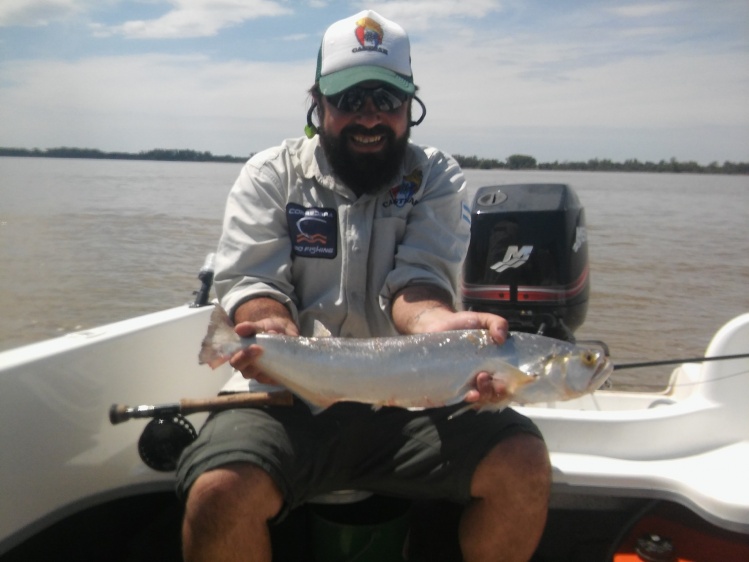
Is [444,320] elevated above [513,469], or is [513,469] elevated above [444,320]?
[444,320]

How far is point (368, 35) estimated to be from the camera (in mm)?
3180

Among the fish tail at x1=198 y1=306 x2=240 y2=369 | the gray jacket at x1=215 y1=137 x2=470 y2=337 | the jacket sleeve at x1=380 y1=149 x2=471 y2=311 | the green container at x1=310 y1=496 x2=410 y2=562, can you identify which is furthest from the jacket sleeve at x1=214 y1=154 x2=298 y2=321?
the green container at x1=310 y1=496 x2=410 y2=562

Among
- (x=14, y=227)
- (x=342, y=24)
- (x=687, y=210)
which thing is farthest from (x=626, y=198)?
(x=342, y=24)

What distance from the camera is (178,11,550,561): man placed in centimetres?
246

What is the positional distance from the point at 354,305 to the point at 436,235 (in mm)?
521

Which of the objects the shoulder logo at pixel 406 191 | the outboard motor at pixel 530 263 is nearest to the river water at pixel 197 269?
the outboard motor at pixel 530 263

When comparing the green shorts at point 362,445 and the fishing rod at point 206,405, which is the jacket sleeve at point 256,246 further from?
the green shorts at point 362,445

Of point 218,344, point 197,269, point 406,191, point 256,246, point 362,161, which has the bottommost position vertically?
point 197,269

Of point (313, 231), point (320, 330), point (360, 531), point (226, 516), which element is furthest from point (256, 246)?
point (360, 531)

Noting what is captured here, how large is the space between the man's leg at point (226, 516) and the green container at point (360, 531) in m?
0.58

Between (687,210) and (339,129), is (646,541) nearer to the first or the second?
(339,129)

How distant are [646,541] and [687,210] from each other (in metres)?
26.5

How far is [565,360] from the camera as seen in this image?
244 cm

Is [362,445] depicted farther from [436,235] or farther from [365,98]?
[365,98]
